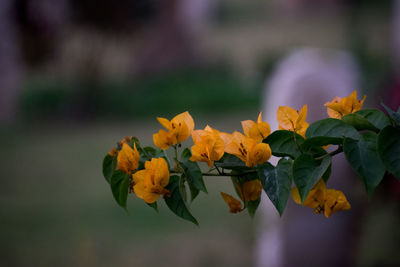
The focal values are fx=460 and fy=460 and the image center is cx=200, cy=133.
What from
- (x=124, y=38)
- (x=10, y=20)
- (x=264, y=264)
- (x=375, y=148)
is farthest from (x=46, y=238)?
(x=124, y=38)

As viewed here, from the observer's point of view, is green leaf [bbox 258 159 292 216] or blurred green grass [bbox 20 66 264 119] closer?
green leaf [bbox 258 159 292 216]

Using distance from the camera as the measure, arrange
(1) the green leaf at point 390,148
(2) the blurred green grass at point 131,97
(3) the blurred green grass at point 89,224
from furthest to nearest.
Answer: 1. (2) the blurred green grass at point 131,97
2. (3) the blurred green grass at point 89,224
3. (1) the green leaf at point 390,148

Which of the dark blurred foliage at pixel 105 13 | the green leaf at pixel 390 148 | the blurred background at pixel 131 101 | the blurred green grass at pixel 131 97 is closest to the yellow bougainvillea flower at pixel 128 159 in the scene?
the green leaf at pixel 390 148

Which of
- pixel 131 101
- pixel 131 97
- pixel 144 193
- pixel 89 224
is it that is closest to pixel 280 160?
pixel 144 193

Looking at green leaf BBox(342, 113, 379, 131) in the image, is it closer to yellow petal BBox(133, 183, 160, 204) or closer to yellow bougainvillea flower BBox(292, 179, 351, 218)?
yellow bougainvillea flower BBox(292, 179, 351, 218)

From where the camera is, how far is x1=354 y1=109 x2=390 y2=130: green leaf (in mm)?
389

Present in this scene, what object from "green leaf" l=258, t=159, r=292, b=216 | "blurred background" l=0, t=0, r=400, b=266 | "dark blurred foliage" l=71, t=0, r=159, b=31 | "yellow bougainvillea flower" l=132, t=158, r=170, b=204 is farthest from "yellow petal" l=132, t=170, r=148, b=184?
"dark blurred foliage" l=71, t=0, r=159, b=31

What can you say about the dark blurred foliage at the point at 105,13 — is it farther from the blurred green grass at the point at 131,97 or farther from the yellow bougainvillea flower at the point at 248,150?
the yellow bougainvillea flower at the point at 248,150

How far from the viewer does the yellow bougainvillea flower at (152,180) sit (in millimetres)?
396

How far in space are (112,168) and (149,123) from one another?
12.5 feet

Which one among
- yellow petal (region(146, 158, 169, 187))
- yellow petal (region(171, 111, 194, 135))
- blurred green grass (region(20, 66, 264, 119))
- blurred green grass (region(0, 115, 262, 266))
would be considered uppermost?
yellow petal (region(171, 111, 194, 135))

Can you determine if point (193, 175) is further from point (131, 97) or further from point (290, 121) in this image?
point (131, 97)

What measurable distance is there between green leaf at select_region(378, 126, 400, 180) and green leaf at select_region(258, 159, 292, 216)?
0.08m

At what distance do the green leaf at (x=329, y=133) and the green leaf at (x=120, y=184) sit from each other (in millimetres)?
169
